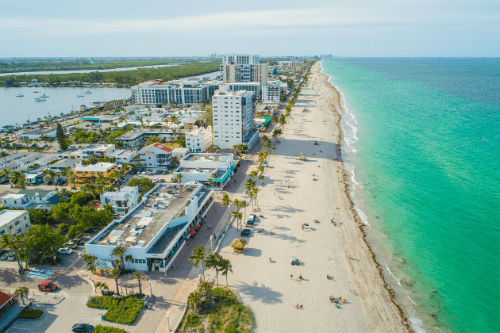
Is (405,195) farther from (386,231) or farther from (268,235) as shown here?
(268,235)

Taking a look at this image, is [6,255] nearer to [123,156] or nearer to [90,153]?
[123,156]

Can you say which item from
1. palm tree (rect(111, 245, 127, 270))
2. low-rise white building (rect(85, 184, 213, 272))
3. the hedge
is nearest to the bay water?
low-rise white building (rect(85, 184, 213, 272))

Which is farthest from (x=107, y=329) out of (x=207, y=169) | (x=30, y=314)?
(x=207, y=169)

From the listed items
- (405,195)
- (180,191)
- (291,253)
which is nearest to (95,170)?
(180,191)

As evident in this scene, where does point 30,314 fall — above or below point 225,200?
below

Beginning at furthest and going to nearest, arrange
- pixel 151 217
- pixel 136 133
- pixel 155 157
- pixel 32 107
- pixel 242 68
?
1. pixel 32 107
2. pixel 242 68
3. pixel 136 133
4. pixel 155 157
5. pixel 151 217

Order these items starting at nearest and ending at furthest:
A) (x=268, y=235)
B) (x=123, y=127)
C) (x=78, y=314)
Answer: (x=78, y=314) < (x=268, y=235) < (x=123, y=127)

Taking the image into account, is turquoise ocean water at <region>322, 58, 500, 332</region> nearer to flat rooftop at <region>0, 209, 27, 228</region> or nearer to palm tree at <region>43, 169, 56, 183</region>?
flat rooftop at <region>0, 209, 27, 228</region>
